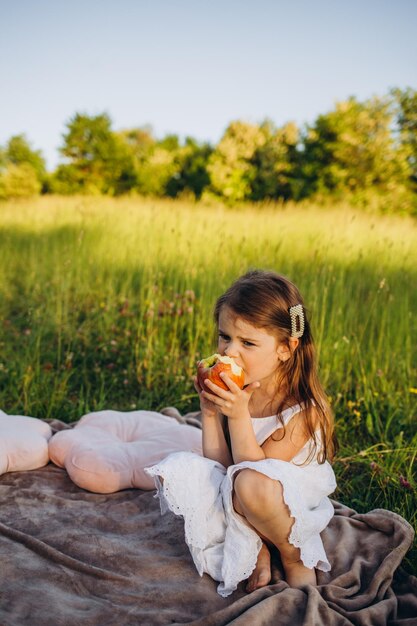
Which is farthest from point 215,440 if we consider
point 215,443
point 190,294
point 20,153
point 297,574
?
point 20,153

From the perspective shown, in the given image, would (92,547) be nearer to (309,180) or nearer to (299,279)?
(299,279)

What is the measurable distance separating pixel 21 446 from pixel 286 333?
53.9 inches

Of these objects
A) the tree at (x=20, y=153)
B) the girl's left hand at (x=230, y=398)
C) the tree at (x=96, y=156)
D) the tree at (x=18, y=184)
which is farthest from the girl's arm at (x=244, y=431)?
Result: the tree at (x=20, y=153)

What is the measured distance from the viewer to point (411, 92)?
48.9 feet

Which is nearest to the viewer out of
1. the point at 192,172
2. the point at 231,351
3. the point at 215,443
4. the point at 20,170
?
the point at 231,351

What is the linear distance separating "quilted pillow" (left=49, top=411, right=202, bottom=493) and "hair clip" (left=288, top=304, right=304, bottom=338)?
96 cm

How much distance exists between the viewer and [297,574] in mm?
1850

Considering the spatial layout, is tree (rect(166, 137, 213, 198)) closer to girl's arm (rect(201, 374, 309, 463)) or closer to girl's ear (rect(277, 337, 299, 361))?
girl's ear (rect(277, 337, 299, 361))

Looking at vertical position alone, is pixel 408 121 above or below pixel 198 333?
above

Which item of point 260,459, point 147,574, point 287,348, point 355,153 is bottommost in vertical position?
point 147,574

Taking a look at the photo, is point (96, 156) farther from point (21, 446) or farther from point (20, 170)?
point (21, 446)

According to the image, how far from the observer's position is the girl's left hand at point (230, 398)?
1.81 metres

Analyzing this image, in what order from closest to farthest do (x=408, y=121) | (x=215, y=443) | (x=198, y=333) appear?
1. (x=215, y=443)
2. (x=198, y=333)
3. (x=408, y=121)

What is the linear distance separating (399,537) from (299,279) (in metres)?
2.48
